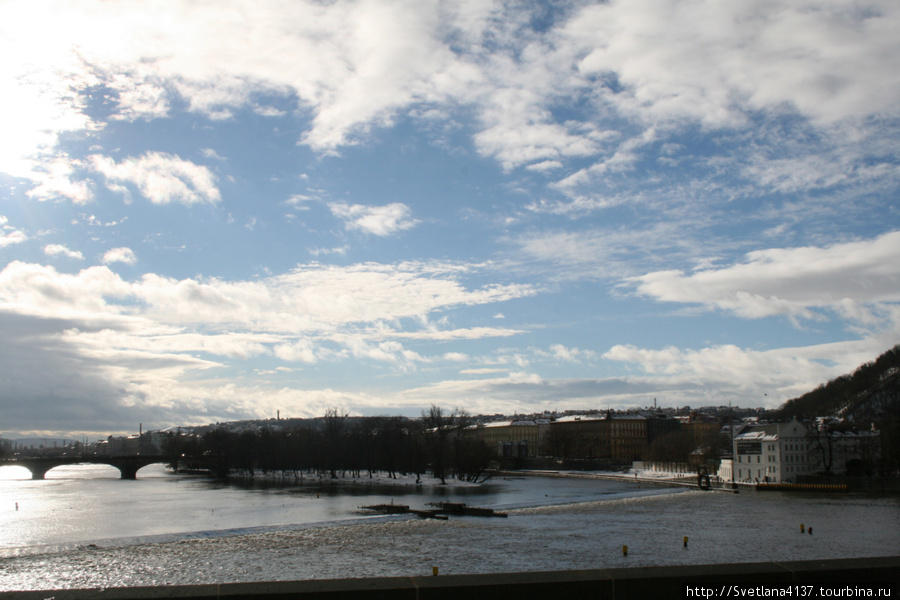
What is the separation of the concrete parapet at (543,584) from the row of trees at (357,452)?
4225 inches

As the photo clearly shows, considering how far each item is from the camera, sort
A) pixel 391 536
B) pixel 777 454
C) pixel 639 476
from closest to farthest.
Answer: pixel 391 536, pixel 777 454, pixel 639 476

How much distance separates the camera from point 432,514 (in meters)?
61.6

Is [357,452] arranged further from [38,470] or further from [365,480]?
[38,470]

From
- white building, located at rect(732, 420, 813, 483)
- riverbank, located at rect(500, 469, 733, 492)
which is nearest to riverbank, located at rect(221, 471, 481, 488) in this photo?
riverbank, located at rect(500, 469, 733, 492)

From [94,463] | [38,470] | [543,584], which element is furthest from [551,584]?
[38,470]

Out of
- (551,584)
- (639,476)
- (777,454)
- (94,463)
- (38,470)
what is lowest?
(639,476)

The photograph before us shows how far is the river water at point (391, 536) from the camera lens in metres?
35.1

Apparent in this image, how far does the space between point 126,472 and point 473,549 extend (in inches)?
5139

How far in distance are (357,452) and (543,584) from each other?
463 ft

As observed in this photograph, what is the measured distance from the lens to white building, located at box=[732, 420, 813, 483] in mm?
107875

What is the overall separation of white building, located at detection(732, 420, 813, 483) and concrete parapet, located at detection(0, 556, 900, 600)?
4468 inches

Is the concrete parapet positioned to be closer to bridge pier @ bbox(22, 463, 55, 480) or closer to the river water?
the river water

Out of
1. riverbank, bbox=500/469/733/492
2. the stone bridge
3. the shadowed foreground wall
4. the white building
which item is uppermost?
the shadowed foreground wall

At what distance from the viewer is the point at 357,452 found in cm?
14312
